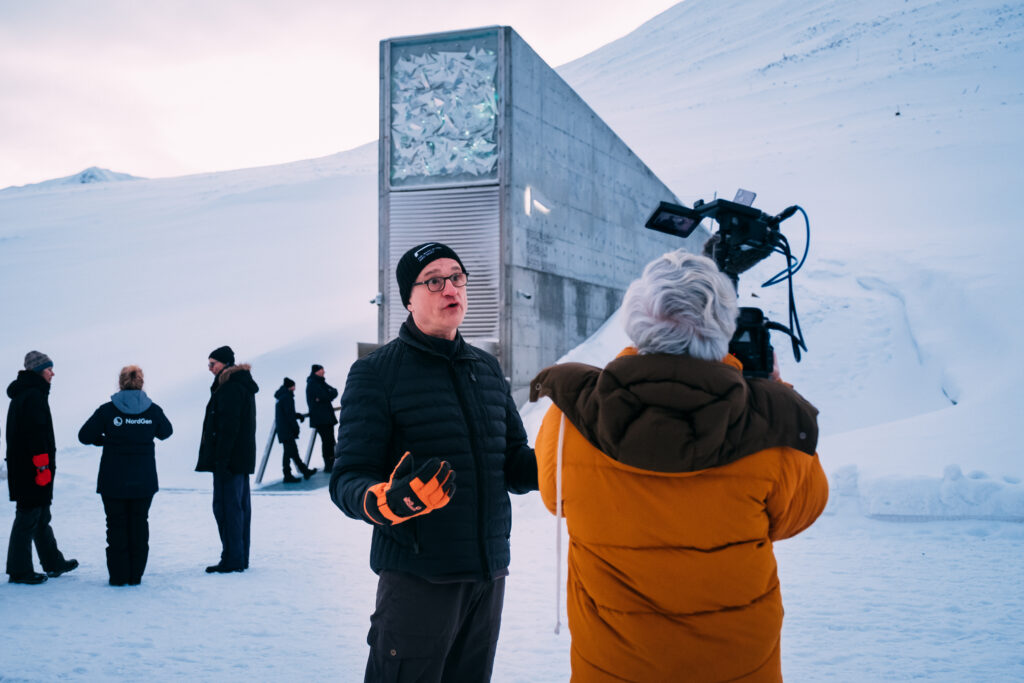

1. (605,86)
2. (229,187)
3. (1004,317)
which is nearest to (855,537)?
(1004,317)

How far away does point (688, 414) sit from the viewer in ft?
5.22

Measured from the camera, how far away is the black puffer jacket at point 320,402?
34.6 feet

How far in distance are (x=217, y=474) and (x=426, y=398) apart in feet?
13.6

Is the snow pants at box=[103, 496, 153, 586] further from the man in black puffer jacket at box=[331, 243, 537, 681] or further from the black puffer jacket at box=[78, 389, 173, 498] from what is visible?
the man in black puffer jacket at box=[331, 243, 537, 681]

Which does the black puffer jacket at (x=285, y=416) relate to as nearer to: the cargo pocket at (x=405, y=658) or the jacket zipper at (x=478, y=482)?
the jacket zipper at (x=478, y=482)

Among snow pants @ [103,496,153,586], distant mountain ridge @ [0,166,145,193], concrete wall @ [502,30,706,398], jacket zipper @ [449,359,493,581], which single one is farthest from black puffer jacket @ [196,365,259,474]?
distant mountain ridge @ [0,166,145,193]

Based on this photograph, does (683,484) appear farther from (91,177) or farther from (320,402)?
(91,177)

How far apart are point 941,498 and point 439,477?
5714 mm

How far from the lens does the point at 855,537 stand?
6.13 metres

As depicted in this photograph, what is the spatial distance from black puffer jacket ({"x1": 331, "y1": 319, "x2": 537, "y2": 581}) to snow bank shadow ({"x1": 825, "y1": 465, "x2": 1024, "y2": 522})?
499cm

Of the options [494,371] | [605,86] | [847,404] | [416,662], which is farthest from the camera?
[605,86]

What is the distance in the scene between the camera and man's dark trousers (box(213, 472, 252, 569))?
5797 millimetres

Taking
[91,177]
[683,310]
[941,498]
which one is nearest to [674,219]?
[683,310]

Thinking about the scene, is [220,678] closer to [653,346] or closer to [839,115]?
[653,346]
